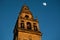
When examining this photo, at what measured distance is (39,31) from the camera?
48062 millimetres

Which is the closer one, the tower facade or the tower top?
the tower facade

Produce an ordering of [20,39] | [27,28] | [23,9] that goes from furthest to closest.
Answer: [23,9] → [27,28] → [20,39]

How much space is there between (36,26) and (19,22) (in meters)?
3.83

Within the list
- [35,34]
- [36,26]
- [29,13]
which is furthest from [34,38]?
[29,13]

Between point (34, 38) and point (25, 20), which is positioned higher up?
point (25, 20)

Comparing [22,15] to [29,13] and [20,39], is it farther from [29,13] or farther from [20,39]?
[20,39]

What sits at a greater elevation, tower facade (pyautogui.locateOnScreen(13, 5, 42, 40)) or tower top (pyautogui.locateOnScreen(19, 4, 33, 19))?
tower top (pyautogui.locateOnScreen(19, 4, 33, 19))

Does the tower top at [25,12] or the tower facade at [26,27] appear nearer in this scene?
the tower facade at [26,27]

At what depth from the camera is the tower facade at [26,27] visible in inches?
1828

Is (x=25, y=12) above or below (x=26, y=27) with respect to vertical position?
above

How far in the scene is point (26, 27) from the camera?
48.8 meters

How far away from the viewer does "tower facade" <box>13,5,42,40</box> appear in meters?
46.4

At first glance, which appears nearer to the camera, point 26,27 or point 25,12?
point 26,27

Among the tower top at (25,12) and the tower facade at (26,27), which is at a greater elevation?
the tower top at (25,12)
